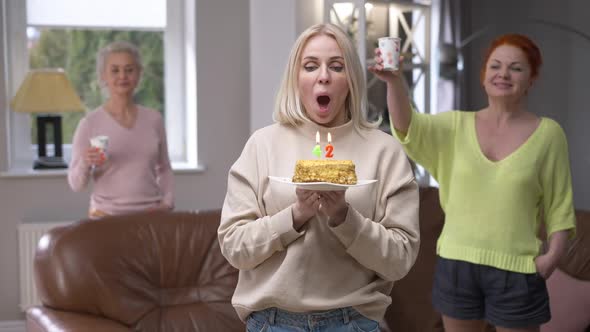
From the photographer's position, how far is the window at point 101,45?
4.69m

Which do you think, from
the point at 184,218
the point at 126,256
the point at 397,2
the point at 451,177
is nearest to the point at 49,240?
the point at 126,256

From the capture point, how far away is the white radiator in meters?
4.41

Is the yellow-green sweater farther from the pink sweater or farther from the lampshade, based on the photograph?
the lampshade

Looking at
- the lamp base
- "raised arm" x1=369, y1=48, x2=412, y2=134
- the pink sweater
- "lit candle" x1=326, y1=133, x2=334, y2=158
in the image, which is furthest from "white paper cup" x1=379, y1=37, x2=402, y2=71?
Result: the lamp base

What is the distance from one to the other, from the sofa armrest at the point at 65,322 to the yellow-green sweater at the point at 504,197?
109 centimetres

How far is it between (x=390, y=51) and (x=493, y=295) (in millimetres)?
811

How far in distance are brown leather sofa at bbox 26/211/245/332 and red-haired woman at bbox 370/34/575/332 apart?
0.91 m

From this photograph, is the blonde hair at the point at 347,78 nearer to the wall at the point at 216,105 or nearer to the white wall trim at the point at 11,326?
the wall at the point at 216,105

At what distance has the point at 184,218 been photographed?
3146 mm

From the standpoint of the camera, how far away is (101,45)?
16.1ft

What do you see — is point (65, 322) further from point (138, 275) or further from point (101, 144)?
point (101, 144)

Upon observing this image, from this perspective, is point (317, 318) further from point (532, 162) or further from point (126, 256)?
point (126, 256)

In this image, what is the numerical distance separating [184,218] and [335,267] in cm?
156

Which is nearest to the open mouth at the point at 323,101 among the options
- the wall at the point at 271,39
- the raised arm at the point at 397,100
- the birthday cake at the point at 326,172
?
the birthday cake at the point at 326,172
